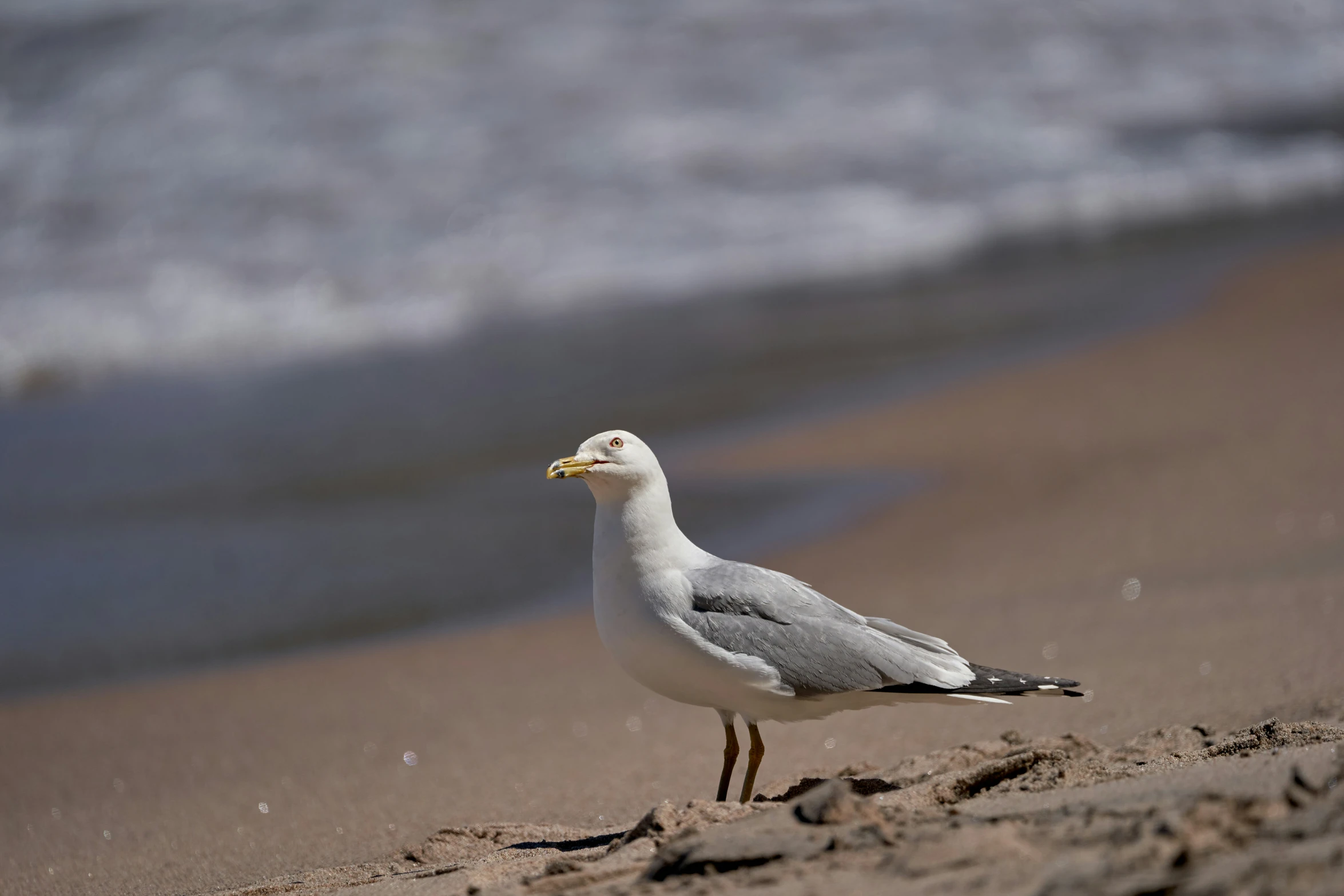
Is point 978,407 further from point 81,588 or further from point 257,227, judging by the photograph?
point 257,227

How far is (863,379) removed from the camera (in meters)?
9.30

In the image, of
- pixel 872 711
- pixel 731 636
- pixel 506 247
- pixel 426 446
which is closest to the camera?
pixel 731 636

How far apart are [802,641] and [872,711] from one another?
141 centimetres

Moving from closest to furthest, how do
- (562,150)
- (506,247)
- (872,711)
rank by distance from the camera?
(872,711)
(506,247)
(562,150)

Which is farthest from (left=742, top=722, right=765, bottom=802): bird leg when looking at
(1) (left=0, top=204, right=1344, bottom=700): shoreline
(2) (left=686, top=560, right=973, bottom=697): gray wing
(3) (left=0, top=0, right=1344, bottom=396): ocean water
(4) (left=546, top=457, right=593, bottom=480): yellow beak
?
(3) (left=0, top=0, right=1344, bottom=396): ocean water

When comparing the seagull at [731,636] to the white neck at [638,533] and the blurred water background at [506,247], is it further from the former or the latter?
the blurred water background at [506,247]

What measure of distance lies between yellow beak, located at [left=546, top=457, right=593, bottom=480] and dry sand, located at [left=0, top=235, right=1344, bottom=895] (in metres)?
0.89

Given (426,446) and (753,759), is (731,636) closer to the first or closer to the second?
(753,759)

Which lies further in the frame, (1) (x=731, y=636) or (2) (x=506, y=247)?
(2) (x=506, y=247)

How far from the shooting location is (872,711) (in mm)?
5055

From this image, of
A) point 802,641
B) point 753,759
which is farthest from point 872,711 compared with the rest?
point 802,641

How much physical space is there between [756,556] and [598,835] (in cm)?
296

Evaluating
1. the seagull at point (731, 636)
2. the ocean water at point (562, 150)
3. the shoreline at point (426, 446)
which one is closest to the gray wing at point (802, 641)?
the seagull at point (731, 636)

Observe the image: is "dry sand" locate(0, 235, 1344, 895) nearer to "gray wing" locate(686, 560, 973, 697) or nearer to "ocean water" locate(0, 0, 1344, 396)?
"gray wing" locate(686, 560, 973, 697)
